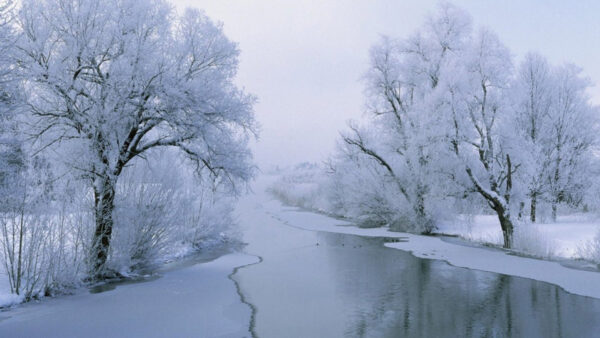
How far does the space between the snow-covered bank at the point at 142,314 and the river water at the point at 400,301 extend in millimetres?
593

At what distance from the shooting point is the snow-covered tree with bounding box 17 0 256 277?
1051cm

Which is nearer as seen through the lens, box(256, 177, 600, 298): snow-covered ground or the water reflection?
the water reflection

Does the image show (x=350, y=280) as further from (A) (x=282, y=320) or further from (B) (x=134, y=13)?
(B) (x=134, y=13)

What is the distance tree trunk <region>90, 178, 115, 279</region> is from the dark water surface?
3.74 metres

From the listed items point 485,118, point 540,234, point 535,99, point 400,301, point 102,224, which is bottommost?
point 400,301

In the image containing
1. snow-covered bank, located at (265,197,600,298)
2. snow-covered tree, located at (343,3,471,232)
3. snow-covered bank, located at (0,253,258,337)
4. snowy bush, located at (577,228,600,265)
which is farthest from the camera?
snow-covered tree, located at (343,3,471,232)

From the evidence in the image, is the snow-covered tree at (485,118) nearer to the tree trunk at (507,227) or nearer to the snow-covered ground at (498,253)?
the tree trunk at (507,227)

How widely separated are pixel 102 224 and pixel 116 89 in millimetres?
3566

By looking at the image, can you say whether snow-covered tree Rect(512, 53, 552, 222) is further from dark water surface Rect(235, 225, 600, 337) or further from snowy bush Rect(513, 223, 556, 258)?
dark water surface Rect(235, 225, 600, 337)

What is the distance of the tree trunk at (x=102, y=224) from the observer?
11312mm

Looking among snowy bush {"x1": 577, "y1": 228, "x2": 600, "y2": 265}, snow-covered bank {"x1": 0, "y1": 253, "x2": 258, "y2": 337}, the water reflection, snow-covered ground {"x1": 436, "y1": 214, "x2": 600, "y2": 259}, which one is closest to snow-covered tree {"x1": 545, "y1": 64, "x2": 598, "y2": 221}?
snow-covered ground {"x1": 436, "y1": 214, "x2": 600, "y2": 259}

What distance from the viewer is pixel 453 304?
953 centimetres

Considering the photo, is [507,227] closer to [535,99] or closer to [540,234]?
[540,234]

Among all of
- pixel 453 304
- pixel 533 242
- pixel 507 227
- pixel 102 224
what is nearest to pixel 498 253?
pixel 533 242
